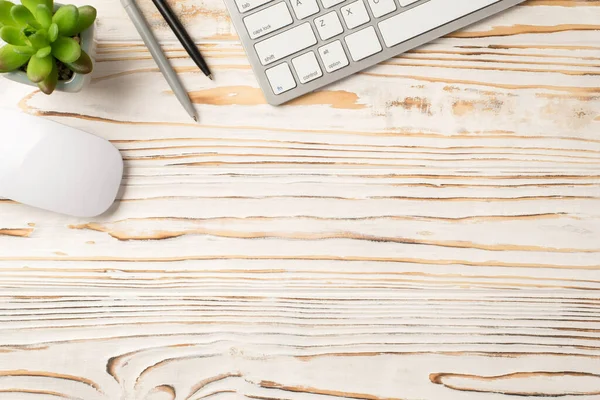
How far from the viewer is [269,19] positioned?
1.72 ft

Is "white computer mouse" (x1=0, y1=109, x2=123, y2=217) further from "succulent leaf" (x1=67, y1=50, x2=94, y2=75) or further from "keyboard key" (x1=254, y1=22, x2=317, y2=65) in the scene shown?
"keyboard key" (x1=254, y1=22, x2=317, y2=65)

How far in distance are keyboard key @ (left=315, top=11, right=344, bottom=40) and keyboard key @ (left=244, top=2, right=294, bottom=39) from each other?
0.03 metres

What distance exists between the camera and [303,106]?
547 mm

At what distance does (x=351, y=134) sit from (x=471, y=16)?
166 mm

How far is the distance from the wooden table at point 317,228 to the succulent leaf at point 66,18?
95mm

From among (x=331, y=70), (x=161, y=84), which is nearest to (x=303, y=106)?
(x=331, y=70)

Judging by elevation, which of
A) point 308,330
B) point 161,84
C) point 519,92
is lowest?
point 308,330

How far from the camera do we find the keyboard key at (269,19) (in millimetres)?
521

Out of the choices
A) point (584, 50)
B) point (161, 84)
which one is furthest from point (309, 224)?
point (584, 50)

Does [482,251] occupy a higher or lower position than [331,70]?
lower

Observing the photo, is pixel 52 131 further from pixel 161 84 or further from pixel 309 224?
pixel 309 224

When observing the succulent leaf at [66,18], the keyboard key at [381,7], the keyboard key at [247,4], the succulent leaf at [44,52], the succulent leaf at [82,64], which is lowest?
the keyboard key at [381,7]

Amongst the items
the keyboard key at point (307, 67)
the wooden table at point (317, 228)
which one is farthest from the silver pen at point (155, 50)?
the keyboard key at point (307, 67)

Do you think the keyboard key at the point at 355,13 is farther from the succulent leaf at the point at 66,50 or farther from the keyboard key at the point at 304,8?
the succulent leaf at the point at 66,50
